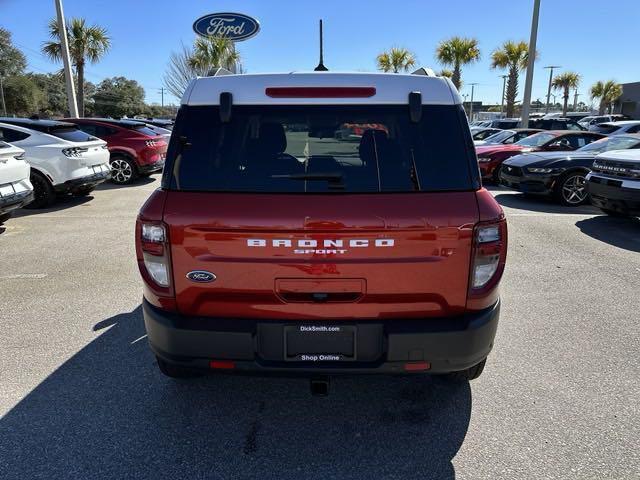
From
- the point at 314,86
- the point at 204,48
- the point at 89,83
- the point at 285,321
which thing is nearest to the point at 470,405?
the point at 285,321

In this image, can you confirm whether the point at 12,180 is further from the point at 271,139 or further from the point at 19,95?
the point at 19,95

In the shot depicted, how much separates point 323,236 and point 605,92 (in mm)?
76397

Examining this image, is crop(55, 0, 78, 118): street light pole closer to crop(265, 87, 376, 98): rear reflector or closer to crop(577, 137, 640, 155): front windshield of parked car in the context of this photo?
crop(577, 137, 640, 155): front windshield of parked car

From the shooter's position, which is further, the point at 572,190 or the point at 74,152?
the point at 572,190

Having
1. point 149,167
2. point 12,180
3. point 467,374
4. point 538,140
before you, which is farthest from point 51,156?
point 538,140

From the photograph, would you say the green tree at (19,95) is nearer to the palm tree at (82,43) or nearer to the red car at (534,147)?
the palm tree at (82,43)

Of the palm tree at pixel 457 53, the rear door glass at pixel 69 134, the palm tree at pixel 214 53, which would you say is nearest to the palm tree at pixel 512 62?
the palm tree at pixel 457 53

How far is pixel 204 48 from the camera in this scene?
2986 cm

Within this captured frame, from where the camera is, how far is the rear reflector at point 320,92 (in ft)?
7.96

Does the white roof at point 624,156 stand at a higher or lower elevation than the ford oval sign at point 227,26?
lower

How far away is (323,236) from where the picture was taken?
224 centimetres

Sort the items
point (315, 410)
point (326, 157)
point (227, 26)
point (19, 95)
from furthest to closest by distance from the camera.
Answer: point (19, 95) < point (227, 26) < point (315, 410) < point (326, 157)

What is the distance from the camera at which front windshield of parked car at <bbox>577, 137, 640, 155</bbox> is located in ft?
30.3

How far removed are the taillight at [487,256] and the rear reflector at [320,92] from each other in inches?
35.1
